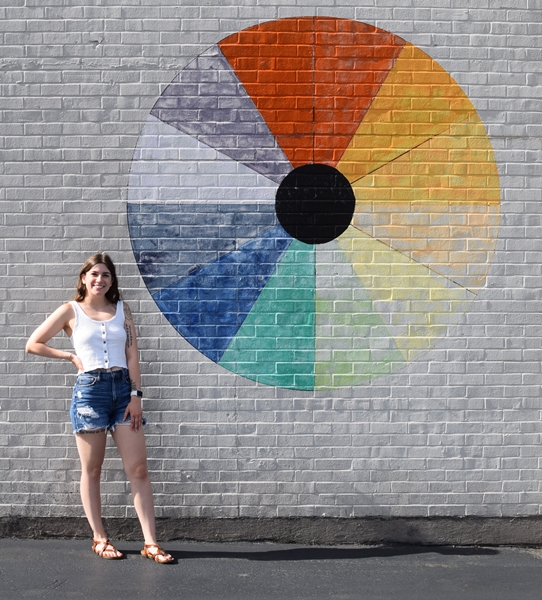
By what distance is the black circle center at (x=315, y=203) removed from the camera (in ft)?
15.2

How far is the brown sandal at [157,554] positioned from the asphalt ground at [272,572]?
0.10ft

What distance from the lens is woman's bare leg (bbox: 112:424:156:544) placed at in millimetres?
4242

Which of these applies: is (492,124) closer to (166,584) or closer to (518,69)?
(518,69)

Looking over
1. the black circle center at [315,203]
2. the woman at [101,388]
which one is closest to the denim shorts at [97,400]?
the woman at [101,388]

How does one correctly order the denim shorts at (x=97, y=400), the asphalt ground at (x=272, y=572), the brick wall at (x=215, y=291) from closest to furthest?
the asphalt ground at (x=272, y=572) → the denim shorts at (x=97, y=400) → the brick wall at (x=215, y=291)

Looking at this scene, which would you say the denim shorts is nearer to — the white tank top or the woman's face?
the white tank top

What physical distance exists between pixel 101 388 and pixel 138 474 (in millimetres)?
531

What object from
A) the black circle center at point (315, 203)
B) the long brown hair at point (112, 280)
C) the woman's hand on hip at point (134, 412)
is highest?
the black circle center at point (315, 203)

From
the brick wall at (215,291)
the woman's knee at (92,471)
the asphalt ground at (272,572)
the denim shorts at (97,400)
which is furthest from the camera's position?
the brick wall at (215,291)

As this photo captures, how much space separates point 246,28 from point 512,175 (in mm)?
1856

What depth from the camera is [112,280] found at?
4.34 meters

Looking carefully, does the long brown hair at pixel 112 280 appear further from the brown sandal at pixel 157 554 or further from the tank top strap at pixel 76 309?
the brown sandal at pixel 157 554

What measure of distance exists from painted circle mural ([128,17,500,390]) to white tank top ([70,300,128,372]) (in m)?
0.46

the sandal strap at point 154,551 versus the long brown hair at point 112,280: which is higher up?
the long brown hair at point 112,280
